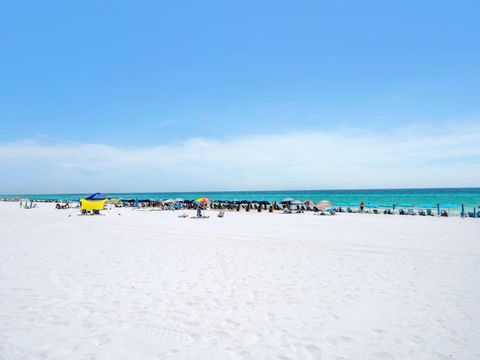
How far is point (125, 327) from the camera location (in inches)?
171

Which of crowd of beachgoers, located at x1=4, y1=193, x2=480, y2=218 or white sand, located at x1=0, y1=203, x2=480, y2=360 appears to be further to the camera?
crowd of beachgoers, located at x1=4, y1=193, x2=480, y2=218

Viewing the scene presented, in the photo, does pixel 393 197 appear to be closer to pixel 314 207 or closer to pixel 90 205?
pixel 314 207

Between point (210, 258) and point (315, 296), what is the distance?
399 cm

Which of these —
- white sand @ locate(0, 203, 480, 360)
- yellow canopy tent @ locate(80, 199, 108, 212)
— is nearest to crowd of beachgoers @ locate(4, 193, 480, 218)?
yellow canopy tent @ locate(80, 199, 108, 212)

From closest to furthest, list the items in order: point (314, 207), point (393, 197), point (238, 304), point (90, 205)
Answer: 1. point (238, 304)
2. point (90, 205)
3. point (314, 207)
4. point (393, 197)

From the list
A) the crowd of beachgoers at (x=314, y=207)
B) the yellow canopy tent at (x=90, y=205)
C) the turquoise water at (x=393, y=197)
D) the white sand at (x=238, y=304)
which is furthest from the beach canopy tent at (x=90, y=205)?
the turquoise water at (x=393, y=197)

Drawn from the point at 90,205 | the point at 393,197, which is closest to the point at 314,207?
the point at 90,205

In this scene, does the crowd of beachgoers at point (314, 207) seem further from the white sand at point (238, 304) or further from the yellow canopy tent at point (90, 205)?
the white sand at point (238, 304)

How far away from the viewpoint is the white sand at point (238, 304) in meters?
3.80

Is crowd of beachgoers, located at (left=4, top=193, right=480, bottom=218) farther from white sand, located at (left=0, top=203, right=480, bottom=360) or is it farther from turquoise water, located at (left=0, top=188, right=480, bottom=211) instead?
white sand, located at (left=0, top=203, right=480, bottom=360)

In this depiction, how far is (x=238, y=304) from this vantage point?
5.23 metres

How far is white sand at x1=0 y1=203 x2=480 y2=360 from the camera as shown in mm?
3803

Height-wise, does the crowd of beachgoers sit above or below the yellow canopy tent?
below

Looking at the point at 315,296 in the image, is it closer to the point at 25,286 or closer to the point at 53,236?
the point at 25,286
